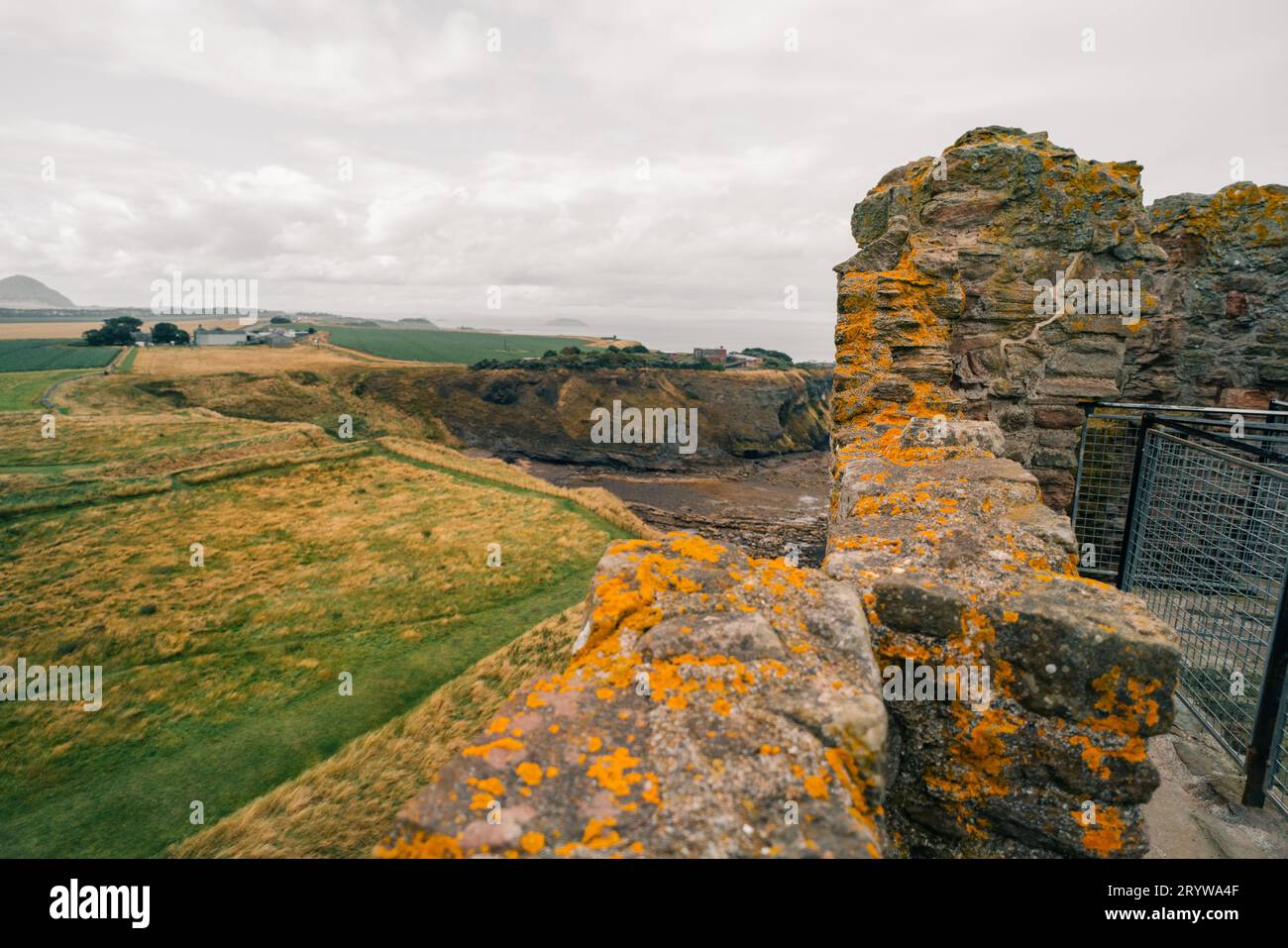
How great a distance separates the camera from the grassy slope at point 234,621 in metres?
9.27

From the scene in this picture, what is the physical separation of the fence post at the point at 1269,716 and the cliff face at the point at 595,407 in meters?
71.5

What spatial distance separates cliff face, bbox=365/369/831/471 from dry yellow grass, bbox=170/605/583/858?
209 feet

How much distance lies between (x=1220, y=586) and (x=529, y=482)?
22.6 metres

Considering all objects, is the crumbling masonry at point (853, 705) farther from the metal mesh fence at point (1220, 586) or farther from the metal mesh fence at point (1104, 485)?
the metal mesh fence at point (1104, 485)

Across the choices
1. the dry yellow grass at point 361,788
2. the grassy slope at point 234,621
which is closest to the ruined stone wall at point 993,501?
the dry yellow grass at point 361,788

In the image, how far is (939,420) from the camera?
21.5 ft

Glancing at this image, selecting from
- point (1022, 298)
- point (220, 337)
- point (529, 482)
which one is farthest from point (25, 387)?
point (220, 337)

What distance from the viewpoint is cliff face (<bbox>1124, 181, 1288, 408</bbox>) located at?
359 inches

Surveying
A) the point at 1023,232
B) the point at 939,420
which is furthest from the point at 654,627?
the point at 1023,232

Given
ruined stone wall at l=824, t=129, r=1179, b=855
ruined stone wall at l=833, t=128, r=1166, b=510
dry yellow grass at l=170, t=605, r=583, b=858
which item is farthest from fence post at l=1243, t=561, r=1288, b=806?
dry yellow grass at l=170, t=605, r=583, b=858

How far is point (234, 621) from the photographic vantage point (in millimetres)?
13711

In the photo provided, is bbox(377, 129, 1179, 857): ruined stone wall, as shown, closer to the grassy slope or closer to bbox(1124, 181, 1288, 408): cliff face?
bbox(1124, 181, 1288, 408): cliff face

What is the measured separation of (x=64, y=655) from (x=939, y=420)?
55.5 ft
